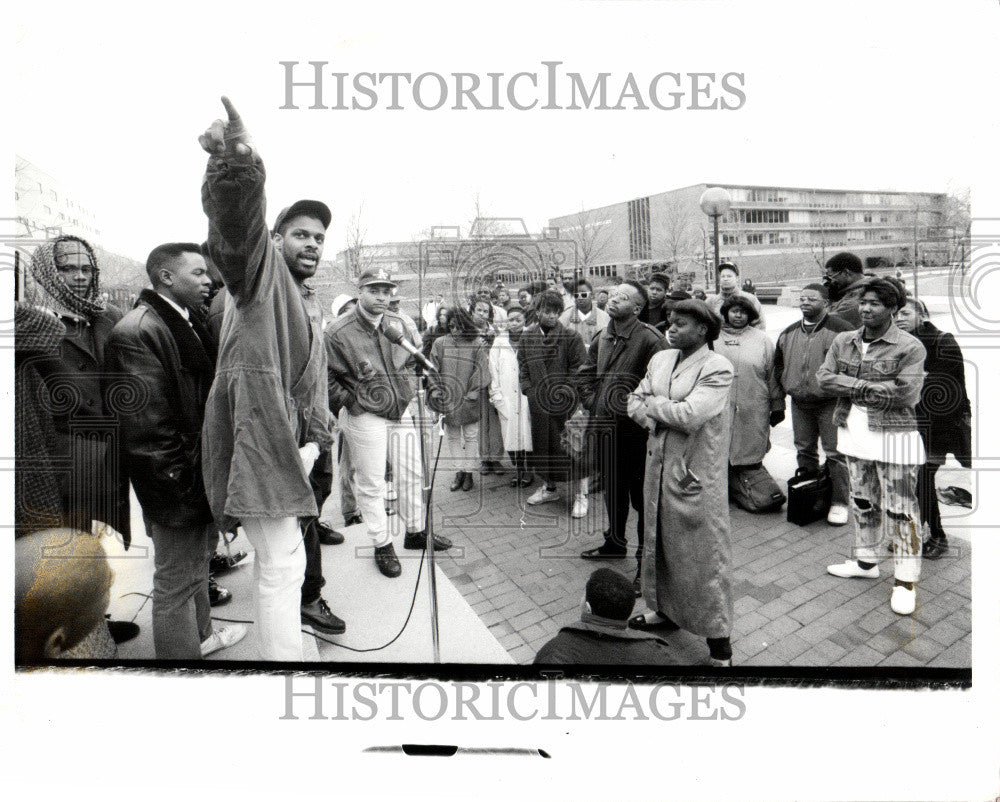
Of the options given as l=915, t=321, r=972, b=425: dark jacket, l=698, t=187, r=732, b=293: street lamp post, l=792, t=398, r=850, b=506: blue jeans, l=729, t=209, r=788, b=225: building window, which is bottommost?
l=792, t=398, r=850, b=506: blue jeans

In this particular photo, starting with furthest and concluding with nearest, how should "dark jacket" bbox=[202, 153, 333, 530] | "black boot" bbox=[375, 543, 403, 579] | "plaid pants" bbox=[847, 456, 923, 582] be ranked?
"black boot" bbox=[375, 543, 403, 579] → "plaid pants" bbox=[847, 456, 923, 582] → "dark jacket" bbox=[202, 153, 333, 530]

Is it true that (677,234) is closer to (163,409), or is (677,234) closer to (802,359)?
(802,359)

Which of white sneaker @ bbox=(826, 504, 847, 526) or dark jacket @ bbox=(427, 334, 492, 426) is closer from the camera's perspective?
dark jacket @ bbox=(427, 334, 492, 426)

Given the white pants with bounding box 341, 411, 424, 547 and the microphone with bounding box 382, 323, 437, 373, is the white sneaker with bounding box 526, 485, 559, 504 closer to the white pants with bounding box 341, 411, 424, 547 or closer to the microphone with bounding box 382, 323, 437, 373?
the white pants with bounding box 341, 411, 424, 547

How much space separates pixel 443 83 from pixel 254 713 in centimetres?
255

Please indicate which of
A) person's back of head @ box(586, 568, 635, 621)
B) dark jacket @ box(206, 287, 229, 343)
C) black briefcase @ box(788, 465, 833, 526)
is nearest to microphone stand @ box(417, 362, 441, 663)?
person's back of head @ box(586, 568, 635, 621)

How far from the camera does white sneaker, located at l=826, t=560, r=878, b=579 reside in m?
2.74

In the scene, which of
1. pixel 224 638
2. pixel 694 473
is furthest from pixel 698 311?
pixel 224 638

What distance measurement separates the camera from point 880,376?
2652 mm

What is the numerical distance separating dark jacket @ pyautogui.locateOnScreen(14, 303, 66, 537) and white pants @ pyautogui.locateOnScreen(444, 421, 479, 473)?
1.60m

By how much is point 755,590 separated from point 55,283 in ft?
10.9

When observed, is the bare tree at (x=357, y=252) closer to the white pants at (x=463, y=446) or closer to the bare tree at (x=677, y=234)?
the white pants at (x=463, y=446)

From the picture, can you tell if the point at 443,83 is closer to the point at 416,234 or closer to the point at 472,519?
the point at 416,234

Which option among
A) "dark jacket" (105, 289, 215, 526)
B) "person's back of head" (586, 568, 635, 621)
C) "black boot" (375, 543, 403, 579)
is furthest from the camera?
"black boot" (375, 543, 403, 579)
